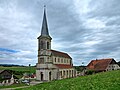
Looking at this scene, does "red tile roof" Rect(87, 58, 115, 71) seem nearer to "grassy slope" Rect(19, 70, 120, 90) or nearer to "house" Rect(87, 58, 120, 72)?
"house" Rect(87, 58, 120, 72)

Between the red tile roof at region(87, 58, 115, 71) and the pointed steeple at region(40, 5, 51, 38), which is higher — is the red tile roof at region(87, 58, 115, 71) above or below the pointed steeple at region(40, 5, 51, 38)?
below

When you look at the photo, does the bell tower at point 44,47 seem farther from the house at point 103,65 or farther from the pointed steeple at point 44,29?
the house at point 103,65

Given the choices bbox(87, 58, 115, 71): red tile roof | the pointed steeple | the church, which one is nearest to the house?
bbox(87, 58, 115, 71): red tile roof

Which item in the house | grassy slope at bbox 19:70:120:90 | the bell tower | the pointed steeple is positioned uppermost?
the pointed steeple

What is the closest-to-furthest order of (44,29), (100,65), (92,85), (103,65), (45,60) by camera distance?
(92,85) < (45,60) < (44,29) < (103,65) < (100,65)

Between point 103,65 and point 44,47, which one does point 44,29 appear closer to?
point 44,47

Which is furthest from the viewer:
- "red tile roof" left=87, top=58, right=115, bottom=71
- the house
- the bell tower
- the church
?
"red tile roof" left=87, top=58, right=115, bottom=71

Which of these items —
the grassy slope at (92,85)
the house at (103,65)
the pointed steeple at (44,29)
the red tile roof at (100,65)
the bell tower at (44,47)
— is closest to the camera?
the grassy slope at (92,85)

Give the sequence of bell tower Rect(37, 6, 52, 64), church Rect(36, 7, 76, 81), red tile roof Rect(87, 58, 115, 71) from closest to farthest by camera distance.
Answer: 1. bell tower Rect(37, 6, 52, 64)
2. church Rect(36, 7, 76, 81)
3. red tile roof Rect(87, 58, 115, 71)

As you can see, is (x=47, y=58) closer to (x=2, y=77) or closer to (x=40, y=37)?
(x=40, y=37)

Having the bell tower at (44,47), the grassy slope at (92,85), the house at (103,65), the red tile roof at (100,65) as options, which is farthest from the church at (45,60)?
the grassy slope at (92,85)

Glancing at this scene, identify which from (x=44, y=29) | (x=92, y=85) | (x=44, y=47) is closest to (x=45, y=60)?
(x=44, y=47)

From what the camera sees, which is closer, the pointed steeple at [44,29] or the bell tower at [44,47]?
the bell tower at [44,47]

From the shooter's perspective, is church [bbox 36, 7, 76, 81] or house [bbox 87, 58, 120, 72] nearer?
church [bbox 36, 7, 76, 81]
